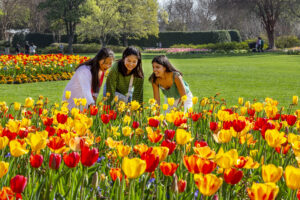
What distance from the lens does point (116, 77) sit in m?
5.31

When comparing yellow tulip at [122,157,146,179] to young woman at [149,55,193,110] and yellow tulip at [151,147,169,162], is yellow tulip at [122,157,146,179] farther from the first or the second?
young woman at [149,55,193,110]

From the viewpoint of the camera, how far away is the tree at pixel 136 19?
45062 mm

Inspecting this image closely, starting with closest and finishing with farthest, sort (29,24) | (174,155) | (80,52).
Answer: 1. (174,155)
2. (80,52)
3. (29,24)

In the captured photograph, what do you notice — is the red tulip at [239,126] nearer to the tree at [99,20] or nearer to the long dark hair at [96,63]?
the long dark hair at [96,63]

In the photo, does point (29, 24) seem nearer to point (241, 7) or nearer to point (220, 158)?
point (241, 7)

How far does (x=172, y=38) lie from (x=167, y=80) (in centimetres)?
4485

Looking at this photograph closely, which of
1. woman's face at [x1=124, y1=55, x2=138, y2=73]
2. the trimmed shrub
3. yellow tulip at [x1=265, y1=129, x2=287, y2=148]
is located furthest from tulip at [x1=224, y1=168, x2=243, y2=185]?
the trimmed shrub

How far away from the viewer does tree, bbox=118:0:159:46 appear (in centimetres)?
4506

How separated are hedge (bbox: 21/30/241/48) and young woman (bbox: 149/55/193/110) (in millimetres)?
42959

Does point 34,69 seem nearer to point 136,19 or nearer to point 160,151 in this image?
point 160,151

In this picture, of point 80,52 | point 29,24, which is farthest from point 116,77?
point 29,24

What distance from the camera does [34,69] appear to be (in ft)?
42.1

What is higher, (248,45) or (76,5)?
(76,5)

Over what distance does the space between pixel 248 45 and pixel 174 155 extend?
36.6m
